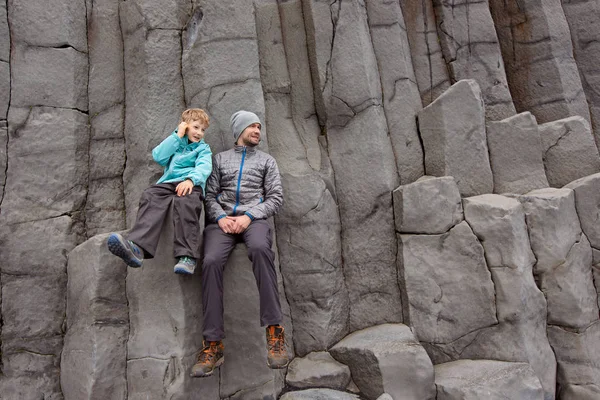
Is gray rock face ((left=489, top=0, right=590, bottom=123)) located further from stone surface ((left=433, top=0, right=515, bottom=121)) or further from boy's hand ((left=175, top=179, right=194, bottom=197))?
boy's hand ((left=175, top=179, right=194, bottom=197))

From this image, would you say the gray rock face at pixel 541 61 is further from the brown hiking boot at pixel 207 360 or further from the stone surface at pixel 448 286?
the brown hiking boot at pixel 207 360

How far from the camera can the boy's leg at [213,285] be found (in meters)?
3.14

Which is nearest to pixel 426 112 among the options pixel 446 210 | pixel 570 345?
pixel 446 210

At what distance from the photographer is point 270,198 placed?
143 inches

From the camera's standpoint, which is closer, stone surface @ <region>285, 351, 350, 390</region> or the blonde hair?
the blonde hair

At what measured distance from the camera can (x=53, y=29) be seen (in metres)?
4.31

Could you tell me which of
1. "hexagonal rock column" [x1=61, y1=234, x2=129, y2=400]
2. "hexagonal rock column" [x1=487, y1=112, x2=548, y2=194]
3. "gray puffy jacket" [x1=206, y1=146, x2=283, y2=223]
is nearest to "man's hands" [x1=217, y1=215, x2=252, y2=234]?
"gray puffy jacket" [x1=206, y1=146, x2=283, y2=223]

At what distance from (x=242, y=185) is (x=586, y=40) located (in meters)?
5.26

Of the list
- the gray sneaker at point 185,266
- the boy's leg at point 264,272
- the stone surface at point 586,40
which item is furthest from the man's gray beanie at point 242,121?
the stone surface at point 586,40

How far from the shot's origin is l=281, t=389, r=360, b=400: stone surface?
3.58 metres

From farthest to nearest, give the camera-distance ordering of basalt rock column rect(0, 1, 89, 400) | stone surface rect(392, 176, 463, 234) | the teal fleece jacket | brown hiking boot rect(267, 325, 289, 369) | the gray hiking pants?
stone surface rect(392, 176, 463, 234) < basalt rock column rect(0, 1, 89, 400) < the teal fleece jacket < the gray hiking pants < brown hiking boot rect(267, 325, 289, 369)

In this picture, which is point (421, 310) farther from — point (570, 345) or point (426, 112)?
point (426, 112)

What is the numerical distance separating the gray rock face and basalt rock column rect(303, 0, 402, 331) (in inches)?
86.0

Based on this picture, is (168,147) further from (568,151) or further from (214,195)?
(568,151)
